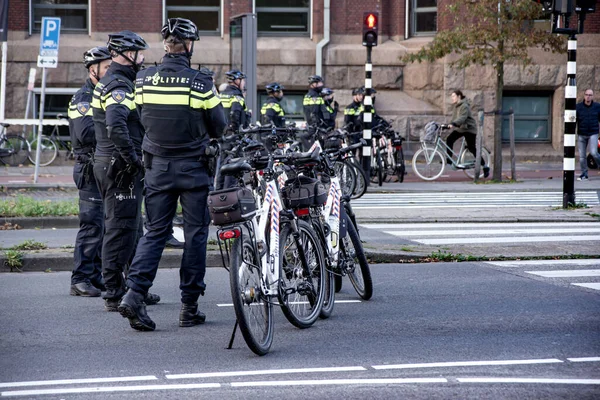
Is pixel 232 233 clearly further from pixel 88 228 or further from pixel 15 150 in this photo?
pixel 15 150

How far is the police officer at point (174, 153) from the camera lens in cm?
713

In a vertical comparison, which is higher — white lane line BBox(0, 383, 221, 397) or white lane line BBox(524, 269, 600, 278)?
white lane line BBox(524, 269, 600, 278)

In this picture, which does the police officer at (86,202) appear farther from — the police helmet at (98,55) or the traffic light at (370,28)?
the traffic light at (370,28)

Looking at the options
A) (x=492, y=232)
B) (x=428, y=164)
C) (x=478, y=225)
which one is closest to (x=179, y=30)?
(x=492, y=232)

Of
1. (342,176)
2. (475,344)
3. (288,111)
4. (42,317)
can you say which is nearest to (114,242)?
(42,317)

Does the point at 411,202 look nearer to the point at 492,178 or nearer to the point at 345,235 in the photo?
the point at 492,178

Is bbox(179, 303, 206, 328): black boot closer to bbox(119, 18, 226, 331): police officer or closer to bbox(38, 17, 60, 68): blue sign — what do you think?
bbox(119, 18, 226, 331): police officer

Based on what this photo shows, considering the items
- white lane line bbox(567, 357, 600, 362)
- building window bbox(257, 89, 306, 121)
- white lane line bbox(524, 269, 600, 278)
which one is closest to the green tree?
building window bbox(257, 89, 306, 121)

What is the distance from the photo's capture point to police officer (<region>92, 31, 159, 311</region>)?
7.78 metres

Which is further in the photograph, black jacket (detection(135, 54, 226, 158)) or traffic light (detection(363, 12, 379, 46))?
traffic light (detection(363, 12, 379, 46))

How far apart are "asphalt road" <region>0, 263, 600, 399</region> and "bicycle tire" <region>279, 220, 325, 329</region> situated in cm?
14

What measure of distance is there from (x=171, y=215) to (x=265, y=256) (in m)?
0.99

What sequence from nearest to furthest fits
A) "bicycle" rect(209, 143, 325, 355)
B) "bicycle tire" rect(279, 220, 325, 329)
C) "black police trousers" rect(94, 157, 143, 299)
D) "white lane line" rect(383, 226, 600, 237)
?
"bicycle" rect(209, 143, 325, 355)
"bicycle tire" rect(279, 220, 325, 329)
"black police trousers" rect(94, 157, 143, 299)
"white lane line" rect(383, 226, 600, 237)

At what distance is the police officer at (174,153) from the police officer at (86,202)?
1.54 metres
